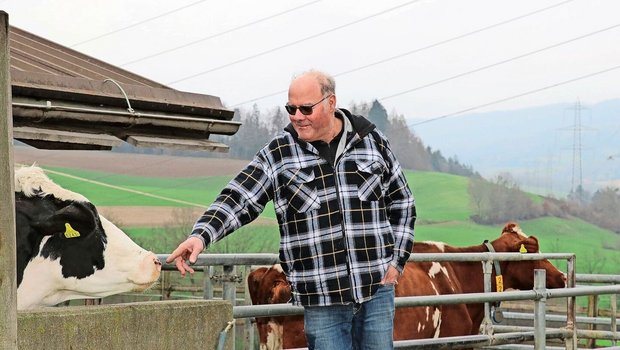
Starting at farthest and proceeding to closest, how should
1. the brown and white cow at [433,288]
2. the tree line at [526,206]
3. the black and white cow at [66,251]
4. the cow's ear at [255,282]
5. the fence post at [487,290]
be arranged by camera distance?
the tree line at [526,206] < the cow's ear at [255,282] < the brown and white cow at [433,288] < the fence post at [487,290] < the black and white cow at [66,251]

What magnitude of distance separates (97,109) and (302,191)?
1072mm

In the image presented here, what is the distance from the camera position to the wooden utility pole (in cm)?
256

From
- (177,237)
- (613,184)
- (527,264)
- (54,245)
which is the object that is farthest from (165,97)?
(613,184)

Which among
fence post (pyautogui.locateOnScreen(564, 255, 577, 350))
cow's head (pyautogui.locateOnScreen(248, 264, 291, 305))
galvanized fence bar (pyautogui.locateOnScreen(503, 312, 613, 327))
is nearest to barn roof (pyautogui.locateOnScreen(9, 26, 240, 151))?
cow's head (pyautogui.locateOnScreen(248, 264, 291, 305))

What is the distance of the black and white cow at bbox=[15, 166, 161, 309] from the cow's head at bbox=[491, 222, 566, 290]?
5.79m

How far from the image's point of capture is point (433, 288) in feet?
30.7

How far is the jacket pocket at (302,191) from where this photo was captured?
4551 mm

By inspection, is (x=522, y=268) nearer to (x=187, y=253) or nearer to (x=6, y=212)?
(x=187, y=253)

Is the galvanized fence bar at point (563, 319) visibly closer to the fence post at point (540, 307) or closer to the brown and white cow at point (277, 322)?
the fence post at point (540, 307)

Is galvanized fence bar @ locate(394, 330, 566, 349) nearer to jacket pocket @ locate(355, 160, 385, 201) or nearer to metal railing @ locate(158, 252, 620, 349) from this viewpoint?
metal railing @ locate(158, 252, 620, 349)

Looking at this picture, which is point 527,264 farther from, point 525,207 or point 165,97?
point 525,207

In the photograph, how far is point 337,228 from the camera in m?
4.54

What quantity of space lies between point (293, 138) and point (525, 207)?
66.8 metres

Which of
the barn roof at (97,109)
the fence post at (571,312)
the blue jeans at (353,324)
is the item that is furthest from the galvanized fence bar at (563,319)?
the blue jeans at (353,324)
